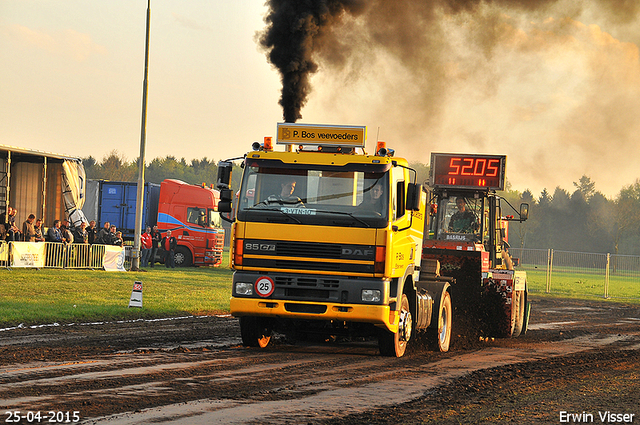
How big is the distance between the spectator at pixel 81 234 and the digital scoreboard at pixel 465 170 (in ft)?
56.8

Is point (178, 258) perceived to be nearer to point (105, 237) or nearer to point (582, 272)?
point (105, 237)

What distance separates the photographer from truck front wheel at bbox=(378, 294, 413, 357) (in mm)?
11656

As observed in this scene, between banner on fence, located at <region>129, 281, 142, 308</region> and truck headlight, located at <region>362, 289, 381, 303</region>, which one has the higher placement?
truck headlight, located at <region>362, 289, 381, 303</region>

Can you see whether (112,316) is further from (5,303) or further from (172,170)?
(172,170)

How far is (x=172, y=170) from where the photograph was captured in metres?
139

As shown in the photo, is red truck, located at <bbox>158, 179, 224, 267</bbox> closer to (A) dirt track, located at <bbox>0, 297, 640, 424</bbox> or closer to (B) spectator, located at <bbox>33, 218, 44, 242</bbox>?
(B) spectator, located at <bbox>33, 218, 44, 242</bbox>

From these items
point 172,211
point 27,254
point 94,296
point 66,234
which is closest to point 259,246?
point 94,296

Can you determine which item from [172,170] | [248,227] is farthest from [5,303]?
[172,170]

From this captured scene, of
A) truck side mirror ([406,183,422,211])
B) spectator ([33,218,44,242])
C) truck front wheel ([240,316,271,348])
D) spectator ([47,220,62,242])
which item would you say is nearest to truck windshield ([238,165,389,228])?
truck side mirror ([406,183,422,211])

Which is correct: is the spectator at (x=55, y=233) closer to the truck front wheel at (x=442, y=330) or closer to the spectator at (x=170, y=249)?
the spectator at (x=170, y=249)

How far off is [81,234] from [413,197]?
835 inches

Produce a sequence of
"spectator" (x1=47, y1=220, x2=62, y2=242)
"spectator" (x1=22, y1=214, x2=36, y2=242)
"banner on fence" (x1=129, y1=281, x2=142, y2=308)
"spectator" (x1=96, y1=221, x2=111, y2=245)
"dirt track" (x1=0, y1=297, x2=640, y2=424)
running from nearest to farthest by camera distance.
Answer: "dirt track" (x1=0, y1=297, x2=640, y2=424) → "banner on fence" (x1=129, y1=281, x2=142, y2=308) → "spectator" (x1=22, y1=214, x2=36, y2=242) → "spectator" (x1=47, y1=220, x2=62, y2=242) → "spectator" (x1=96, y1=221, x2=111, y2=245)

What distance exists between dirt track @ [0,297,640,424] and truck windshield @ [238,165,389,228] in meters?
2.10

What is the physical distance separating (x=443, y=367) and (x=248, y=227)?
349 cm
